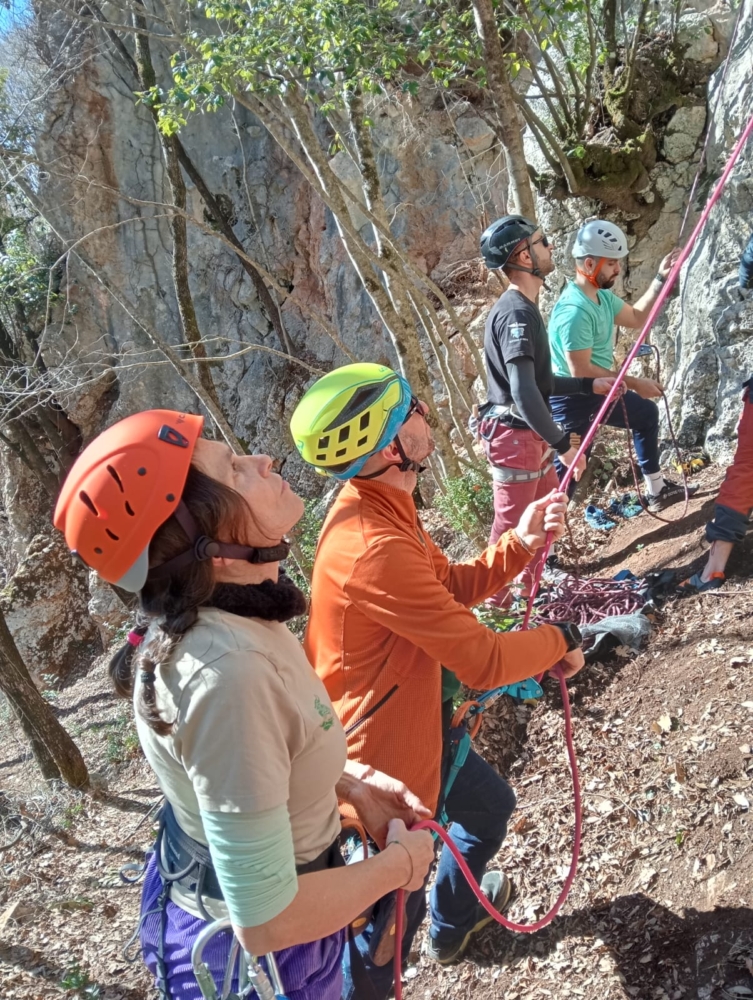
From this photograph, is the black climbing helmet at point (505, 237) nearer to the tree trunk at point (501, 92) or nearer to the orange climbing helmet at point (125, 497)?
the tree trunk at point (501, 92)

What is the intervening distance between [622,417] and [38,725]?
236 inches

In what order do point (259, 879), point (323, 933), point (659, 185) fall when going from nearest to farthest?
1. point (259, 879)
2. point (323, 933)
3. point (659, 185)

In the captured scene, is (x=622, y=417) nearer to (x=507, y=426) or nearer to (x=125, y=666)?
(x=507, y=426)

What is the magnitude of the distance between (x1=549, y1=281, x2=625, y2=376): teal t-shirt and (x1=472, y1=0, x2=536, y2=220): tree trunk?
1003 mm

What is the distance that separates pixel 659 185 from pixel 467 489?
3888mm

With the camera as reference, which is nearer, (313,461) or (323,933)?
(323,933)

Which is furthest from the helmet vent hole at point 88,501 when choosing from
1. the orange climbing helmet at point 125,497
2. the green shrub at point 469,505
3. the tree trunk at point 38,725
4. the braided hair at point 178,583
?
the tree trunk at point 38,725

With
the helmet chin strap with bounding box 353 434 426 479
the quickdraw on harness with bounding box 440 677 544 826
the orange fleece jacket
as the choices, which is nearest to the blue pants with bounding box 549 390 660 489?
the quickdraw on harness with bounding box 440 677 544 826

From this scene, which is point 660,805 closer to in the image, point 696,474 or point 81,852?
point 696,474

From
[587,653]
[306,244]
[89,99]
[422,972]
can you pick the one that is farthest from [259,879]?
[89,99]

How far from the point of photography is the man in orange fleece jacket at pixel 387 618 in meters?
1.95

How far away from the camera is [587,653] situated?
13.4 ft

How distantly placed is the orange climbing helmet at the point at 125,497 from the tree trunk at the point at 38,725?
6013mm

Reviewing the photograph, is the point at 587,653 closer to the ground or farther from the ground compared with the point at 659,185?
closer to the ground
